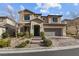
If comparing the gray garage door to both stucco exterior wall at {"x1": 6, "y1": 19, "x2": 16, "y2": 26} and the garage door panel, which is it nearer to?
the garage door panel

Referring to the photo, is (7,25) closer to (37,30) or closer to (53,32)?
(37,30)

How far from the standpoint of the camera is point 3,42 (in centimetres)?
2425

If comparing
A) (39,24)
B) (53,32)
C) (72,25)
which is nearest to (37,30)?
(39,24)

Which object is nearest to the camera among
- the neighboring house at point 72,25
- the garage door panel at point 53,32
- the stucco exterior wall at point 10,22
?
the garage door panel at point 53,32

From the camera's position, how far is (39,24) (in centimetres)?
3406

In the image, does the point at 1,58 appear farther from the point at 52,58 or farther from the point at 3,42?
the point at 3,42

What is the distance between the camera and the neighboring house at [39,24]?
33875 mm

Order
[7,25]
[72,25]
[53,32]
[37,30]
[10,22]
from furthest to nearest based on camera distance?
[72,25]
[10,22]
[53,32]
[37,30]
[7,25]

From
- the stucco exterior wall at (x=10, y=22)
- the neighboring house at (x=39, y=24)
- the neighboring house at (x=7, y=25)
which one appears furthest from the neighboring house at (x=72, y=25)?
the neighboring house at (x=7, y=25)

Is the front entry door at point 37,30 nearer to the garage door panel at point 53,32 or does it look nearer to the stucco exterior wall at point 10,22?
the garage door panel at point 53,32

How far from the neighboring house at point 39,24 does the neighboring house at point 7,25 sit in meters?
1.42

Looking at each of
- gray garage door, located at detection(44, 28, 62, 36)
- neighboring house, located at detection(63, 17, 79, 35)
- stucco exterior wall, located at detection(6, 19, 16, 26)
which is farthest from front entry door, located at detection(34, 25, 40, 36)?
neighboring house, located at detection(63, 17, 79, 35)

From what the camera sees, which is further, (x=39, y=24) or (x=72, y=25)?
(x=72, y=25)

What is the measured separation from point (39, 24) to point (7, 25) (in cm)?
541
